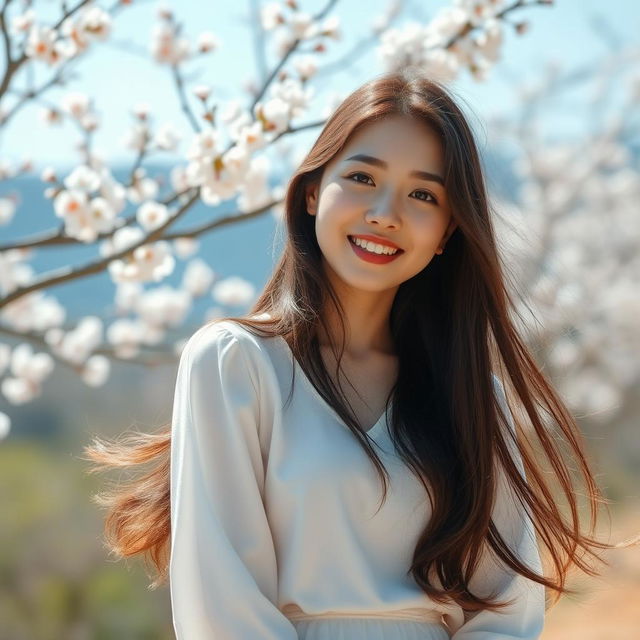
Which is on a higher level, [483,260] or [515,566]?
[483,260]

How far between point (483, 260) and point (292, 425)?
43 cm

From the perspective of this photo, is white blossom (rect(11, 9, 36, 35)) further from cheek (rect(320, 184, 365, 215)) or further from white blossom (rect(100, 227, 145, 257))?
cheek (rect(320, 184, 365, 215))

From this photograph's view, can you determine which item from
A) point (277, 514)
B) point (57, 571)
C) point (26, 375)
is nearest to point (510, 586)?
point (277, 514)

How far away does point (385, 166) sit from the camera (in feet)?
5.49

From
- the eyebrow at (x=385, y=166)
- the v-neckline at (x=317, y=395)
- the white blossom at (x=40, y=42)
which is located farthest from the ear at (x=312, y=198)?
the white blossom at (x=40, y=42)

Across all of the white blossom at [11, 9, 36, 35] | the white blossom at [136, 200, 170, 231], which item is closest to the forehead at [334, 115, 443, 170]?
the white blossom at [136, 200, 170, 231]

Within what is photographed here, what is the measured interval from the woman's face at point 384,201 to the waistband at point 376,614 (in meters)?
0.48

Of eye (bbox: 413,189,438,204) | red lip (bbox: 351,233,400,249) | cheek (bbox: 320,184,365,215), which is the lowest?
red lip (bbox: 351,233,400,249)

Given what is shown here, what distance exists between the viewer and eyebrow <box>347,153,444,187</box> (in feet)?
5.48

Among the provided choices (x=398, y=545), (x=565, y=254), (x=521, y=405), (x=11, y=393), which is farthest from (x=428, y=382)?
(x=565, y=254)

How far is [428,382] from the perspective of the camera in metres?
1.85

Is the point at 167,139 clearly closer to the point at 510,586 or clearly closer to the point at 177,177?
the point at 177,177

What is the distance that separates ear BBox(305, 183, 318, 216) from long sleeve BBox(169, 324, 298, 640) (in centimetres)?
27

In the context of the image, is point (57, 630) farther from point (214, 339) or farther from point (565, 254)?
point (214, 339)
